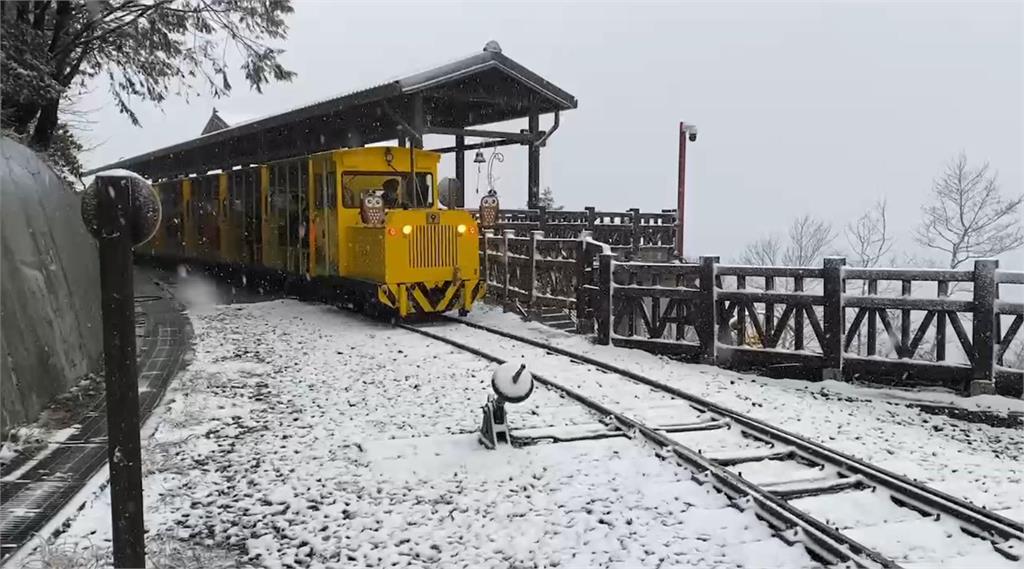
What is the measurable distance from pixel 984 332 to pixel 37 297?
29.7 ft

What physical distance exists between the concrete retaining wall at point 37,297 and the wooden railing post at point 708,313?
6.96 metres

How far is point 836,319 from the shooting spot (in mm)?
A: 8594

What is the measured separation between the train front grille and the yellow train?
0.02m

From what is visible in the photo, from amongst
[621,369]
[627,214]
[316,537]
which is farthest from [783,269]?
[627,214]

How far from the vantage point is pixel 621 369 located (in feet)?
28.7

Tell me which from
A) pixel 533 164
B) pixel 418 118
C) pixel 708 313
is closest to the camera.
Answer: pixel 708 313

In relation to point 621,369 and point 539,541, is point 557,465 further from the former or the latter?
point 621,369

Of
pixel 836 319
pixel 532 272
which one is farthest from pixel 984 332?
pixel 532 272

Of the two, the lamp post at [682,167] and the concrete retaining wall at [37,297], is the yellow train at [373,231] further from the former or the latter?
the lamp post at [682,167]

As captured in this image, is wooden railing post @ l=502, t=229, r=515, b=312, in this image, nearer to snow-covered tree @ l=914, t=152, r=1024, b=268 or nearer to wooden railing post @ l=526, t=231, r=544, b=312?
wooden railing post @ l=526, t=231, r=544, b=312

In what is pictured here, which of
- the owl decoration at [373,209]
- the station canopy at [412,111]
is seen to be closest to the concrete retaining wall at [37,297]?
the owl decoration at [373,209]

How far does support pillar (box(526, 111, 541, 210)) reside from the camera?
19453 mm

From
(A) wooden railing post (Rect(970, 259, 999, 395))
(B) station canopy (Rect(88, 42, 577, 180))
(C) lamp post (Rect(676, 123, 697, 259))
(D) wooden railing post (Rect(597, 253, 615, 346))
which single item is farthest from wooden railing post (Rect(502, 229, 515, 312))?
(A) wooden railing post (Rect(970, 259, 999, 395))

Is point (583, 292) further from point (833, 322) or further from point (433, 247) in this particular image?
point (833, 322)
